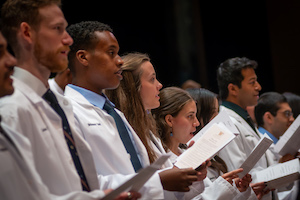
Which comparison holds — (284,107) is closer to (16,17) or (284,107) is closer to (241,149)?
(241,149)

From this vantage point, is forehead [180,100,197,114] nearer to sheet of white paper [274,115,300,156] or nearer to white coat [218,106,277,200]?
white coat [218,106,277,200]

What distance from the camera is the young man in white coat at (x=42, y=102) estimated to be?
1.63 m

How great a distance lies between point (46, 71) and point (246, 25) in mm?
5421

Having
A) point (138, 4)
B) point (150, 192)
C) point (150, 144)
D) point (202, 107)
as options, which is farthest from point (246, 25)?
point (150, 192)

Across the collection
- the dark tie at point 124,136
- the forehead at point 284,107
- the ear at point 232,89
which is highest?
the dark tie at point 124,136

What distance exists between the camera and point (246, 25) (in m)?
6.77

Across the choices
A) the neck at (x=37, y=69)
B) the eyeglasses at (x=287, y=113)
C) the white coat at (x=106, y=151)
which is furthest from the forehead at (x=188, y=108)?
the eyeglasses at (x=287, y=113)

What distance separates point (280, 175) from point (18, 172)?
2.33 meters

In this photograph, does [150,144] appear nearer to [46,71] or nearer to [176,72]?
[46,71]

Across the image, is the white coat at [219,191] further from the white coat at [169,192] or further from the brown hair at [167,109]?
the brown hair at [167,109]

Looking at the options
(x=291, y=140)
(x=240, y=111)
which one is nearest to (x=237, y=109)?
(x=240, y=111)

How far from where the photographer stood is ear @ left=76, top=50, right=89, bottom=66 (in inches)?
93.9

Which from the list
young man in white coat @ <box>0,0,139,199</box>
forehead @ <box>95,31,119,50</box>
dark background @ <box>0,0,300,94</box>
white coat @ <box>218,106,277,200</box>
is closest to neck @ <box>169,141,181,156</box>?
white coat @ <box>218,106,277,200</box>

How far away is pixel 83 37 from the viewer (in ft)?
7.97
